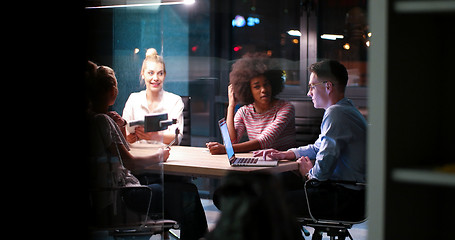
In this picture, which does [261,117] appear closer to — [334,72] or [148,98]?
[334,72]

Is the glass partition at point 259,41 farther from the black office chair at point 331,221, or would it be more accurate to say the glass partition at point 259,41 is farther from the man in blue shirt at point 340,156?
the black office chair at point 331,221

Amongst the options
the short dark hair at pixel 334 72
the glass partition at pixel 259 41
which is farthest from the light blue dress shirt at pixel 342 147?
the glass partition at pixel 259 41

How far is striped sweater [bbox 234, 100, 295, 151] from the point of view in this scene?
4.15 meters

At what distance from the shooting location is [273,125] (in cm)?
419

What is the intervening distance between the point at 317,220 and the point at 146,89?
1283mm

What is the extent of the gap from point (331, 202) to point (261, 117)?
40.3 inches

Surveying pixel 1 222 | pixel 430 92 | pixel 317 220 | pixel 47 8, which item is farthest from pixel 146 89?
pixel 430 92

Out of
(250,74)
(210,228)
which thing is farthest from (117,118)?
(250,74)

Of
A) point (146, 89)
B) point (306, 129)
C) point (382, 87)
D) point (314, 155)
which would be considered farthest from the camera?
point (306, 129)

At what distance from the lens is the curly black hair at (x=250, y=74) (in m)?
4.64

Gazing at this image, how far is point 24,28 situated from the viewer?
2258 mm

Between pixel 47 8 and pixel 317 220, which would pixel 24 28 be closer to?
pixel 47 8

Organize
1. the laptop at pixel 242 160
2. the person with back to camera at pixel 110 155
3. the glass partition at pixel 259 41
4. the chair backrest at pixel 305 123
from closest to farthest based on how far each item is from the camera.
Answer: the person with back to camera at pixel 110 155 → the laptop at pixel 242 160 → the chair backrest at pixel 305 123 → the glass partition at pixel 259 41

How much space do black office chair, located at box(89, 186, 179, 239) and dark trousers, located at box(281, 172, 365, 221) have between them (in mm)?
829
